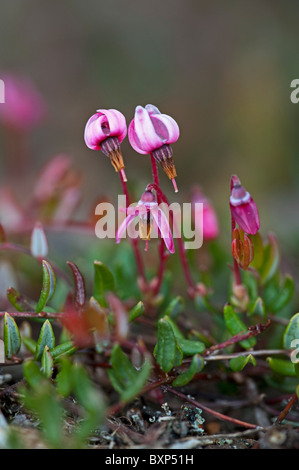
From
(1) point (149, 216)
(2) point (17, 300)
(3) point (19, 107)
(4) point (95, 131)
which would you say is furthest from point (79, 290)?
(3) point (19, 107)

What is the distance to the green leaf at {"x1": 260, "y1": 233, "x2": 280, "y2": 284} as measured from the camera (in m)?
1.78

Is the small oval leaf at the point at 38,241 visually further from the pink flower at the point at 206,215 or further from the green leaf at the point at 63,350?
the pink flower at the point at 206,215

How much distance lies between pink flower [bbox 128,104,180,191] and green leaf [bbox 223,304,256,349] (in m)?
0.47

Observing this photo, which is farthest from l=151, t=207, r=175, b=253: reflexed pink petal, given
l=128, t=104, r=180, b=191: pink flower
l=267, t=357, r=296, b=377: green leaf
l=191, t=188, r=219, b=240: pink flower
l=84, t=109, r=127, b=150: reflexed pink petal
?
l=191, t=188, r=219, b=240: pink flower

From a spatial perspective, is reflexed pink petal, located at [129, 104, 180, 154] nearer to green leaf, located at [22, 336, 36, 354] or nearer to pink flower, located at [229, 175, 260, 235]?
pink flower, located at [229, 175, 260, 235]

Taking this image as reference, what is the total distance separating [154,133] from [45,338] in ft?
2.07

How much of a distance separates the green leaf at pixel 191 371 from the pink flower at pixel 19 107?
1.99 metres

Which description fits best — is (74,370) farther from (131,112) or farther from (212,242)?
(131,112)

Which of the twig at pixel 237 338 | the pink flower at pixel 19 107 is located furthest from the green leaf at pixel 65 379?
the pink flower at pixel 19 107

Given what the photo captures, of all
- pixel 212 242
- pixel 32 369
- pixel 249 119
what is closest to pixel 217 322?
pixel 212 242

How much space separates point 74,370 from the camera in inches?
47.3

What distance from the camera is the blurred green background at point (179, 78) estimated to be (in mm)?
3734

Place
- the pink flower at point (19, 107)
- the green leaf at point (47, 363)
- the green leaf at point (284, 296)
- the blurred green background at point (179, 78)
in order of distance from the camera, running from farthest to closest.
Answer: the blurred green background at point (179, 78)
the pink flower at point (19, 107)
the green leaf at point (284, 296)
the green leaf at point (47, 363)
